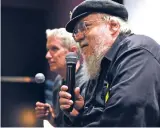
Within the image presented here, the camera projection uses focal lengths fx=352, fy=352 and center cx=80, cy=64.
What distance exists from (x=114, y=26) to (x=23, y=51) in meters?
0.97

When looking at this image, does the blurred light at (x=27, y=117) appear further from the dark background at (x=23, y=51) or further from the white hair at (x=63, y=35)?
the white hair at (x=63, y=35)

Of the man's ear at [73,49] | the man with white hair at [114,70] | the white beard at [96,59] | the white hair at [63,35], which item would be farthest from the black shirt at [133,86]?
the white hair at [63,35]

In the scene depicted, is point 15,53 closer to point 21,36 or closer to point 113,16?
point 21,36

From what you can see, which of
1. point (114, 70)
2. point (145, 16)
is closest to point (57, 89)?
point (145, 16)

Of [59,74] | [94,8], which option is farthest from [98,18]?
[59,74]

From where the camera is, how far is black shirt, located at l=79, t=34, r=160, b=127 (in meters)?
1.05

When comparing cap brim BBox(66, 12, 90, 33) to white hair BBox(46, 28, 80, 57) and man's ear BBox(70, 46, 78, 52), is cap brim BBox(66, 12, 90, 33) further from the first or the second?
white hair BBox(46, 28, 80, 57)

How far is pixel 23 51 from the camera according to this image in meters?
2.25

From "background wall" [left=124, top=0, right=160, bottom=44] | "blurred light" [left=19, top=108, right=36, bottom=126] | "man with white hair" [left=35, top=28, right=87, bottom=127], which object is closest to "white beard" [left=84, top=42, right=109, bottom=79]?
"background wall" [left=124, top=0, right=160, bottom=44]

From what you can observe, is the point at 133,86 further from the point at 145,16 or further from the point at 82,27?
the point at 145,16

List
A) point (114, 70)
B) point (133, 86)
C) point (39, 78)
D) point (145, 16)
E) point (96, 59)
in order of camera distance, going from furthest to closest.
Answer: point (39, 78)
point (145, 16)
point (96, 59)
point (114, 70)
point (133, 86)

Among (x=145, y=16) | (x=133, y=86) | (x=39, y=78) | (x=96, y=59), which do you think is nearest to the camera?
(x=133, y=86)

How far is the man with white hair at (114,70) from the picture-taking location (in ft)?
3.48

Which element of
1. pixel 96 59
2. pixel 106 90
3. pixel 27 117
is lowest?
pixel 27 117
